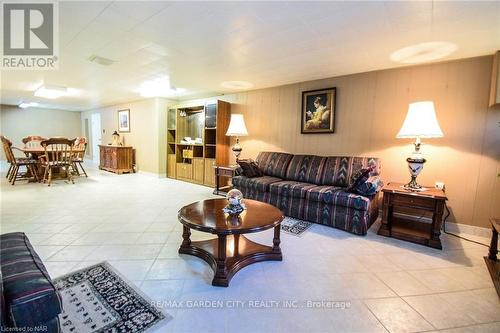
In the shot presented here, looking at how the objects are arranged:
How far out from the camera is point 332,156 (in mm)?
3652

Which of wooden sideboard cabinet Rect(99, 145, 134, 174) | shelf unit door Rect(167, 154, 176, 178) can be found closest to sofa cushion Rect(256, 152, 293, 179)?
shelf unit door Rect(167, 154, 176, 178)

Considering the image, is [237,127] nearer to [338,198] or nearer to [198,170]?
[198,170]

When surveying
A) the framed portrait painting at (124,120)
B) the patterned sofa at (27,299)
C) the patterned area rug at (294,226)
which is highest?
the framed portrait painting at (124,120)

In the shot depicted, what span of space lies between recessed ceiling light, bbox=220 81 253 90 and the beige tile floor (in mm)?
2563

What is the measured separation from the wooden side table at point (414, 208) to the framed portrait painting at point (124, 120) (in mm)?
7076

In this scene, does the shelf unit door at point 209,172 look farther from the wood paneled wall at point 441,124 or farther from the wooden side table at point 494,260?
the wooden side table at point 494,260

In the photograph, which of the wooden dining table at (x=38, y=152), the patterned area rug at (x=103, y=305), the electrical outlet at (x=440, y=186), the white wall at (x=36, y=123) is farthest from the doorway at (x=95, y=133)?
the electrical outlet at (x=440, y=186)

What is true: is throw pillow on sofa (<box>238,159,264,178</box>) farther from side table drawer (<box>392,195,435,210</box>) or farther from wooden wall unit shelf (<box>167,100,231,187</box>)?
side table drawer (<box>392,195,435,210</box>)

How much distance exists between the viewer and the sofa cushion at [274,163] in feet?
12.6

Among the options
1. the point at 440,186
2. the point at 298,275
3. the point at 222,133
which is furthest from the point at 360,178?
the point at 222,133

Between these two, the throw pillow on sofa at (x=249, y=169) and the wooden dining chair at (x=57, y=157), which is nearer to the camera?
the throw pillow on sofa at (x=249, y=169)

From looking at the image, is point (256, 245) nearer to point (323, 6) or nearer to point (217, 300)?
point (217, 300)

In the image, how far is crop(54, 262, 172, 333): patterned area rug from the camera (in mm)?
1273

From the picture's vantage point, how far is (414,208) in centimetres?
253
